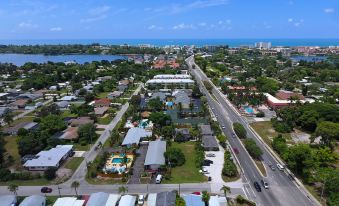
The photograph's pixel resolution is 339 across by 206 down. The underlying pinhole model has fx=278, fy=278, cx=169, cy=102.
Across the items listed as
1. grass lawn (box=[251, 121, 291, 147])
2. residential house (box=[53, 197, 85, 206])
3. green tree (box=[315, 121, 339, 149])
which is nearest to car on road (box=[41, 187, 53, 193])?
residential house (box=[53, 197, 85, 206])

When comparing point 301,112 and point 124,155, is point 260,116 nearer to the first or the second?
point 301,112

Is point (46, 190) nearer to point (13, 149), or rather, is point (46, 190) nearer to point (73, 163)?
point (73, 163)

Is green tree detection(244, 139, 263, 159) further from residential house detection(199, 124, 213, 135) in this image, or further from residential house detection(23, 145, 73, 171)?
residential house detection(23, 145, 73, 171)

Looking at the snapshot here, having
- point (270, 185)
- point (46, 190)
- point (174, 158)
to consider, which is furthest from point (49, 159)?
point (270, 185)

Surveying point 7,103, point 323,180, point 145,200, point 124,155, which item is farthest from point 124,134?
point 7,103

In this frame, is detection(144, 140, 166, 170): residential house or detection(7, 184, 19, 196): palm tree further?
detection(144, 140, 166, 170): residential house

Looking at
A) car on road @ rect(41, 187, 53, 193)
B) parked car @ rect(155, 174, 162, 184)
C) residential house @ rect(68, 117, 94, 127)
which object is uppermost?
residential house @ rect(68, 117, 94, 127)
